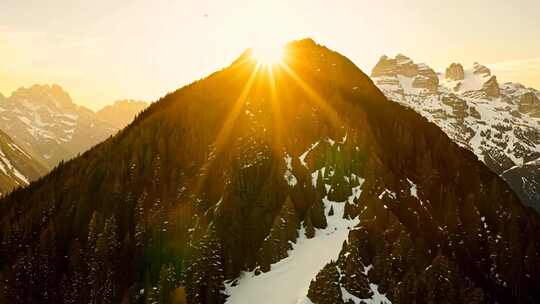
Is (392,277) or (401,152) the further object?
(401,152)

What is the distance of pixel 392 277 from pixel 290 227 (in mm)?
23430

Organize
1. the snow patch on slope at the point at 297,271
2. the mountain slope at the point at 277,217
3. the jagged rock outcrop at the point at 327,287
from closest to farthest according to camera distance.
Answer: the jagged rock outcrop at the point at 327,287
the snow patch on slope at the point at 297,271
the mountain slope at the point at 277,217

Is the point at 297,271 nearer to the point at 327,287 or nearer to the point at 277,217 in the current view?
the point at 327,287

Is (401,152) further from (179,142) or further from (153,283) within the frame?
(153,283)

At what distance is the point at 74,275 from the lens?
99688 mm

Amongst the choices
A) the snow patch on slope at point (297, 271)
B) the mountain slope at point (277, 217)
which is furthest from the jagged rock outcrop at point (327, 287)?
the snow patch on slope at point (297, 271)

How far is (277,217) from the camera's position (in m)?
97.1

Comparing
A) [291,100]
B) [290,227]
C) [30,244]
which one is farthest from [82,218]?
[291,100]

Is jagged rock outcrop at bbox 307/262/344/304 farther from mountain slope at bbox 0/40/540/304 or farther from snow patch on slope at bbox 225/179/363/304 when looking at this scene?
snow patch on slope at bbox 225/179/363/304

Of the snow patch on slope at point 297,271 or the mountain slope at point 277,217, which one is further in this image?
the mountain slope at point 277,217

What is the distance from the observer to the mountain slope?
85.8m

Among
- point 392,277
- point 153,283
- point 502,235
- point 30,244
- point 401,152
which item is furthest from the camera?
point 401,152

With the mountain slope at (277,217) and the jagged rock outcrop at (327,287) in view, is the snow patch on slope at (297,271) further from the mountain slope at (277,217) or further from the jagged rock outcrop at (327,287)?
the jagged rock outcrop at (327,287)

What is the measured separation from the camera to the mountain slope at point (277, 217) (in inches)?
3376
